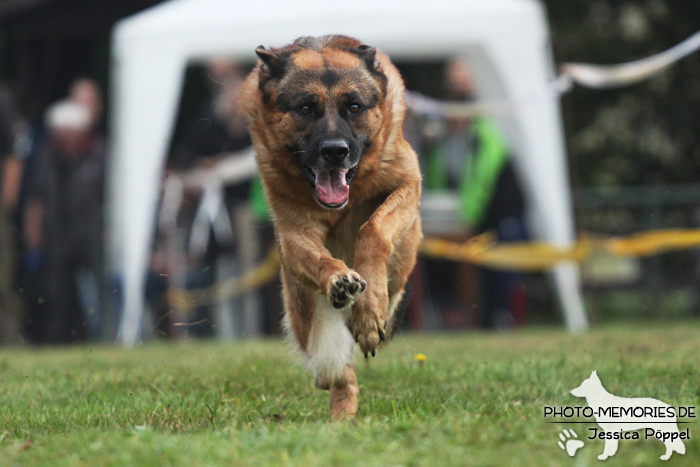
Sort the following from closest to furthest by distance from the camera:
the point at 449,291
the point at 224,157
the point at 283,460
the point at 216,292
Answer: the point at 283,460 < the point at 224,157 < the point at 216,292 < the point at 449,291

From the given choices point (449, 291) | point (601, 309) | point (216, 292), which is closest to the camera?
point (216, 292)

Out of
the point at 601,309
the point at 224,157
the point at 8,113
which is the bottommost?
the point at 601,309

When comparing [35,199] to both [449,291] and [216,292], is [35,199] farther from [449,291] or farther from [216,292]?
[449,291]

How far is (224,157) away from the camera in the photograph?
844 centimetres

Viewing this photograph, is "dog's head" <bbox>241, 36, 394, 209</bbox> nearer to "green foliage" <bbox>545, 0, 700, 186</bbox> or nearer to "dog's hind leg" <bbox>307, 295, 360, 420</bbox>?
"dog's hind leg" <bbox>307, 295, 360, 420</bbox>

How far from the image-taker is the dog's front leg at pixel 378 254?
3.57 metres

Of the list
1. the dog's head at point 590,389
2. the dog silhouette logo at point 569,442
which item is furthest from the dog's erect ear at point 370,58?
the dog silhouette logo at point 569,442

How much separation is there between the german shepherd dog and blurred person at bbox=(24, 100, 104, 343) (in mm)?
5303

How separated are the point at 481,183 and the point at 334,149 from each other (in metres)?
5.02

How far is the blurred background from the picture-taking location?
853 cm

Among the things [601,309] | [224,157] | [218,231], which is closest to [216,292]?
[218,231]

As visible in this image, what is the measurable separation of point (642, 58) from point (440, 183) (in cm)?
514

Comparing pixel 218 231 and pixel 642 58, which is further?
pixel 642 58

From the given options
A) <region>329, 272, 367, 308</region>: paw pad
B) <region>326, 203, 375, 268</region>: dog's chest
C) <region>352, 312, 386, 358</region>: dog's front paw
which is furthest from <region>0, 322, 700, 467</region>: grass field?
<region>326, 203, 375, 268</region>: dog's chest
